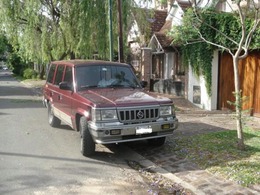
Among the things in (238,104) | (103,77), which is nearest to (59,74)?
(103,77)

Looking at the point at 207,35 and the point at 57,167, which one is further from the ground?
the point at 207,35

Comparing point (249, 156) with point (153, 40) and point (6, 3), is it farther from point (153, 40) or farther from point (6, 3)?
point (6, 3)

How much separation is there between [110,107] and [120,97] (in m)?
0.53

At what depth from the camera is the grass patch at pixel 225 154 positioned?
534 cm

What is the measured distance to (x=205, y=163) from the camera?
600 cm

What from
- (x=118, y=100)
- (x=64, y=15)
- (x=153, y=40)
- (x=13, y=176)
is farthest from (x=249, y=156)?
(x=64, y=15)

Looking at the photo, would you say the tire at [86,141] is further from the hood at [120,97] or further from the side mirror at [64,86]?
the side mirror at [64,86]

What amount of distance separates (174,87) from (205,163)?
12.0 m

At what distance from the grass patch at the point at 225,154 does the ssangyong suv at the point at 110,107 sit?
70cm

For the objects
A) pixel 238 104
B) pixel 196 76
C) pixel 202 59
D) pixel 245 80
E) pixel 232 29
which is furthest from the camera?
pixel 196 76

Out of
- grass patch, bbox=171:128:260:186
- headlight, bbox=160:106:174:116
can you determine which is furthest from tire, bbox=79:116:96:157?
grass patch, bbox=171:128:260:186

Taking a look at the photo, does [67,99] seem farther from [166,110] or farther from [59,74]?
[166,110]

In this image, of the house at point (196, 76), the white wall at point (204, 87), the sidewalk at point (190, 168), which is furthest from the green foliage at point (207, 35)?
the sidewalk at point (190, 168)

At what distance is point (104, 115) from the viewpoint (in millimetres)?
5973
